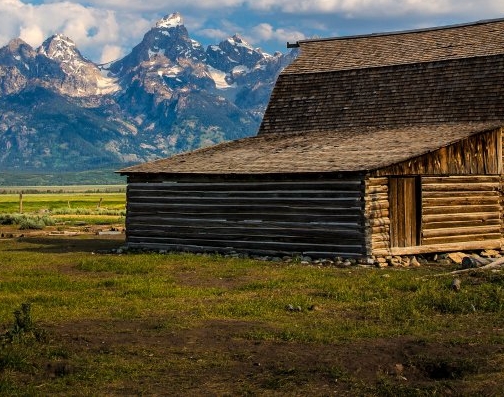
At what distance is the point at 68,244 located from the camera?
35.0 meters

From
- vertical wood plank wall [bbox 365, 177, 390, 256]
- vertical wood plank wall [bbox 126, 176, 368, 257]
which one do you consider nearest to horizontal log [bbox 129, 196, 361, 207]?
vertical wood plank wall [bbox 126, 176, 368, 257]

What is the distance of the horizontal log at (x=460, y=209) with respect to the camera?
27.9 metres

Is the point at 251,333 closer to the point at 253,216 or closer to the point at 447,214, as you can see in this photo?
the point at 253,216

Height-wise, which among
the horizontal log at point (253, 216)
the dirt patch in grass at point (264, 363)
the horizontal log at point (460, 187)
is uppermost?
the horizontal log at point (460, 187)

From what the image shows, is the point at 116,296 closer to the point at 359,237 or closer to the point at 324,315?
the point at 324,315

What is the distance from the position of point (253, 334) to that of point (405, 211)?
549 inches

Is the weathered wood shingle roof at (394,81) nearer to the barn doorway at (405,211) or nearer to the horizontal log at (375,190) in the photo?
the barn doorway at (405,211)

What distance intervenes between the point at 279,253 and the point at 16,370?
16.7 m

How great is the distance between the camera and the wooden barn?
1054 inches

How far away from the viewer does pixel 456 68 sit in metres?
34.7

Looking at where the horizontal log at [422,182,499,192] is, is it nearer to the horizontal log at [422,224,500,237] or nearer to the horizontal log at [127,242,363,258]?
the horizontal log at [422,224,500,237]

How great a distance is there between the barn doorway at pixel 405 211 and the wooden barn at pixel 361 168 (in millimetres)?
34

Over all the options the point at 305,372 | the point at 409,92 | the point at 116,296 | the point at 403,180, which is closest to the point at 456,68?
the point at 409,92

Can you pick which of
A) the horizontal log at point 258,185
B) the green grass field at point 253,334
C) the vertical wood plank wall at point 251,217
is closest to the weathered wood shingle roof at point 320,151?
the horizontal log at point 258,185
